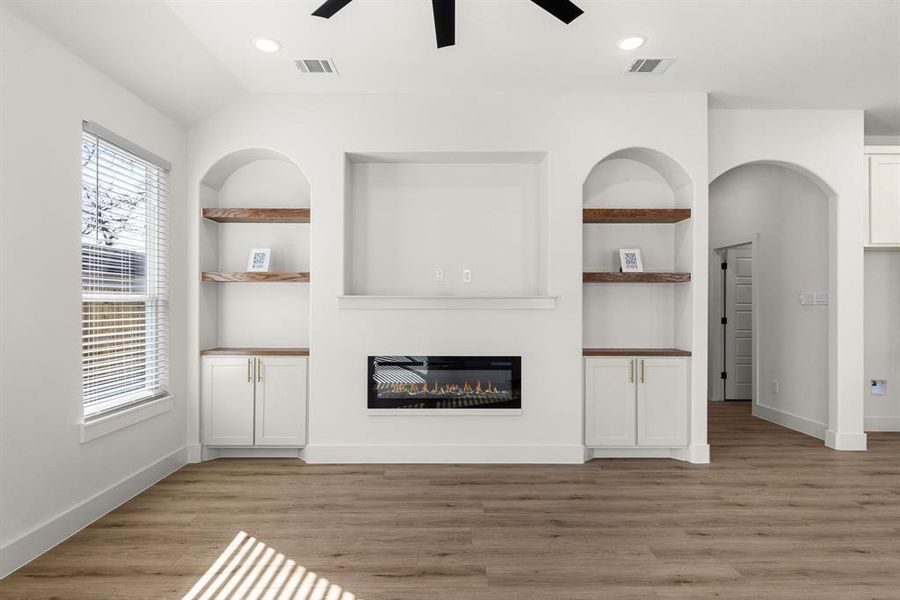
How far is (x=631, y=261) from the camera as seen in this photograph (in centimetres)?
418

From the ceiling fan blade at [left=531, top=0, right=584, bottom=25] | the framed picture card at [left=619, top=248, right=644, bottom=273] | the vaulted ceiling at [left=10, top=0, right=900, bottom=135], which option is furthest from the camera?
the framed picture card at [left=619, top=248, right=644, bottom=273]

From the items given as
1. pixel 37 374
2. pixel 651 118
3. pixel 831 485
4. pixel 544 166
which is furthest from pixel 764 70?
pixel 37 374

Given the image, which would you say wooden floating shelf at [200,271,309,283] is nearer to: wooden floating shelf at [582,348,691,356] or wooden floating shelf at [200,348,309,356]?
wooden floating shelf at [200,348,309,356]

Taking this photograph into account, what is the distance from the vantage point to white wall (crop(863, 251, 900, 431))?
4895 mm

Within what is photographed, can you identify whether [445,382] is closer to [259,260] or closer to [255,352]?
[255,352]

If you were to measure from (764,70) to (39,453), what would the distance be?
4.96 m

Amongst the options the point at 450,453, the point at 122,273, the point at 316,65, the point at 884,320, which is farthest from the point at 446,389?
the point at 884,320

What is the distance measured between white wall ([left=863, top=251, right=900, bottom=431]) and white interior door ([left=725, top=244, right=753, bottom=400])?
1.73 metres

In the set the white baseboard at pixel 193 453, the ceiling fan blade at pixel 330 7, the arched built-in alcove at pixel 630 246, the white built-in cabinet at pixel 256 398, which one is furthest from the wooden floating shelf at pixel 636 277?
the white baseboard at pixel 193 453

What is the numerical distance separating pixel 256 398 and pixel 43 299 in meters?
1.67

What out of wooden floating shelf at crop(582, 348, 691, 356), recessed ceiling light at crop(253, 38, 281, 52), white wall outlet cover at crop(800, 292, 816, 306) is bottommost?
wooden floating shelf at crop(582, 348, 691, 356)

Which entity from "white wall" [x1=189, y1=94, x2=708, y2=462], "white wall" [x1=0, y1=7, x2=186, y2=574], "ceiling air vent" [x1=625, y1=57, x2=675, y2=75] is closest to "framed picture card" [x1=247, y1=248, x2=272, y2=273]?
"white wall" [x1=189, y1=94, x2=708, y2=462]

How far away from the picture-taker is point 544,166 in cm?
409

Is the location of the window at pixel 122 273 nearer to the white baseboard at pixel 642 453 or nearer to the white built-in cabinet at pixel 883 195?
the white baseboard at pixel 642 453
